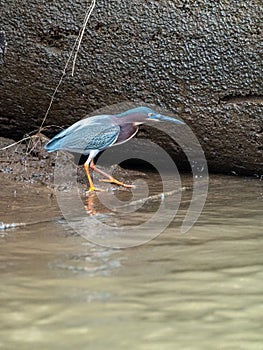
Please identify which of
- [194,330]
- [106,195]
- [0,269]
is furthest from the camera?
[106,195]

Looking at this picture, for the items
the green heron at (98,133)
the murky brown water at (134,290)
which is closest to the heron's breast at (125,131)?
the green heron at (98,133)

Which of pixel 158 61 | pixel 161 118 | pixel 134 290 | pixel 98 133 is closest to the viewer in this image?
pixel 134 290

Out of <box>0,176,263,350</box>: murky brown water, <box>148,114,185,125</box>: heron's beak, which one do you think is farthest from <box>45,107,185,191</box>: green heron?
<box>0,176,263,350</box>: murky brown water

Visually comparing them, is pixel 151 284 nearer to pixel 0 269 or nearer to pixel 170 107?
pixel 0 269

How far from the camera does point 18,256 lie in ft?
7.54

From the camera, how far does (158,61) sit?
4.35 m

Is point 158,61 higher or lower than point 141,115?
higher

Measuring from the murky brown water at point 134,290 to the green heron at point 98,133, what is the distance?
44.1 inches

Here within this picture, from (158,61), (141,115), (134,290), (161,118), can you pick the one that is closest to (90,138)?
(141,115)

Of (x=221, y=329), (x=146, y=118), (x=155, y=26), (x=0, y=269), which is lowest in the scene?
(x=221, y=329)

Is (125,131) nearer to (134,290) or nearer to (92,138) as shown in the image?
(92,138)

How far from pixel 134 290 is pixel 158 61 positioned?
273 centimetres

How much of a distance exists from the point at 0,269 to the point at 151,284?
0.55m

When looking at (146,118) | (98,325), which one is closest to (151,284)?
(98,325)
